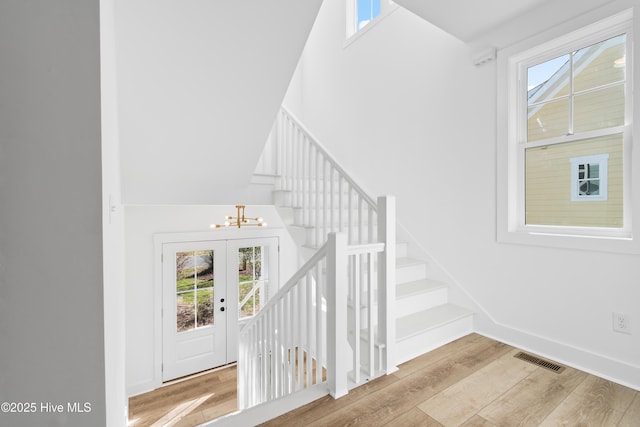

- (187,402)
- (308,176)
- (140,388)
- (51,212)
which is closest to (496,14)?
(308,176)

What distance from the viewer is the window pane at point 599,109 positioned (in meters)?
1.70

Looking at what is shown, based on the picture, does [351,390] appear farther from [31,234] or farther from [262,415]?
[31,234]

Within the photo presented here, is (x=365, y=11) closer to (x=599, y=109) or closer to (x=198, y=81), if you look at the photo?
(x=198, y=81)

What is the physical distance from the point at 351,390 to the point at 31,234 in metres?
1.58

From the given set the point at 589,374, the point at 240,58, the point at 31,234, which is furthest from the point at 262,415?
the point at 240,58

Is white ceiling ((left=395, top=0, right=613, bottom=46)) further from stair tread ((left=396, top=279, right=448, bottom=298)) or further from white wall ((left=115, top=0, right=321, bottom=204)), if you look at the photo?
stair tread ((left=396, top=279, right=448, bottom=298))

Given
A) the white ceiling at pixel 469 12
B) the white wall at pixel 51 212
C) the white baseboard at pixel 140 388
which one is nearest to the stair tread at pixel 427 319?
the white wall at pixel 51 212

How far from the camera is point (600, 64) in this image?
177 centimetres

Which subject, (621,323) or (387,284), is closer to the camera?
(621,323)

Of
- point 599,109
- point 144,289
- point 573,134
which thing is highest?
point 599,109

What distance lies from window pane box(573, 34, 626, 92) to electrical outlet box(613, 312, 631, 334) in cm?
137

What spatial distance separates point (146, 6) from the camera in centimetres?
150

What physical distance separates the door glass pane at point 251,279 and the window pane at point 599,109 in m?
4.20

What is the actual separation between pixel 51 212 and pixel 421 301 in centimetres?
238
